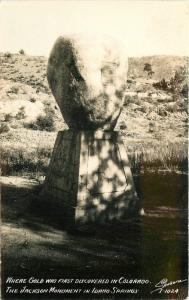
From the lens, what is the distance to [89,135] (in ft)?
15.5

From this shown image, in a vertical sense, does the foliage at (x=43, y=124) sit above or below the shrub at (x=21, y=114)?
below

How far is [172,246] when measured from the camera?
436 centimetres

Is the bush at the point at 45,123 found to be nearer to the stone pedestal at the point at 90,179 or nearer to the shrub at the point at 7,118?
the shrub at the point at 7,118

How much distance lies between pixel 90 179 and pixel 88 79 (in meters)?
1.35

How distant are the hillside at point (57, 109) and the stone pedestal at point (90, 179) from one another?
287 centimetres

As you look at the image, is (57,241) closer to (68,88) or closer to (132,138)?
(68,88)

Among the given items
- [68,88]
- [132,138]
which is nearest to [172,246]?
[68,88]

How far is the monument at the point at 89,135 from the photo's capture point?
4.50 meters

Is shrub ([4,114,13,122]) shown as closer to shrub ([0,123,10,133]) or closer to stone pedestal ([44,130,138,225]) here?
shrub ([0,123,10,133])

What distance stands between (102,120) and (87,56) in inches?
35.3

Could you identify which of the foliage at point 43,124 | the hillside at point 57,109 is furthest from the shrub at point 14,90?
the foliage at point 43,124

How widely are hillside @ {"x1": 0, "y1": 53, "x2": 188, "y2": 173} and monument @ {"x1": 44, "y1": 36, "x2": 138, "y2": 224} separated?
3.06 m

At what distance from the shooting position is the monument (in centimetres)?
450
